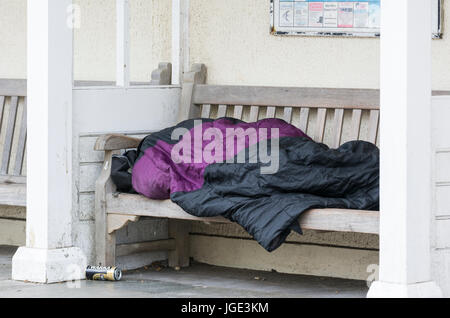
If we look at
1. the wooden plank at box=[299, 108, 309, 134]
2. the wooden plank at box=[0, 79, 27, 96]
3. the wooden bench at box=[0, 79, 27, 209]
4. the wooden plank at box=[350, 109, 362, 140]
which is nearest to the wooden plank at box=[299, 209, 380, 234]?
the wooden plank at box=[350, 109, 362, 140]

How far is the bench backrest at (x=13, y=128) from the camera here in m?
7.47

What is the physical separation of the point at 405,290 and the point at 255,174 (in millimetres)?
1142

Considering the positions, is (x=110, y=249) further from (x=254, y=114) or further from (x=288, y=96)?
(x=288, y=96)

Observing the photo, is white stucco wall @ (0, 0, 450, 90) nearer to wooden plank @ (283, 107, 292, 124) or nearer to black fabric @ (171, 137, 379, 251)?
wooden plank @ (283, 107, 292, 124)

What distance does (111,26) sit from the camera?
302 inches

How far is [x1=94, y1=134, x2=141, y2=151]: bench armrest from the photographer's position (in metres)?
6.54

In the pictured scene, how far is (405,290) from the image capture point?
17.4 ft

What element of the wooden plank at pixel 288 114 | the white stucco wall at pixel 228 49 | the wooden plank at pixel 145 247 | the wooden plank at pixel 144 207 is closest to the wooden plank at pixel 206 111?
the white stucco wall at pixel 228 49

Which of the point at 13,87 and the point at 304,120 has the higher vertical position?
the point at 13,87

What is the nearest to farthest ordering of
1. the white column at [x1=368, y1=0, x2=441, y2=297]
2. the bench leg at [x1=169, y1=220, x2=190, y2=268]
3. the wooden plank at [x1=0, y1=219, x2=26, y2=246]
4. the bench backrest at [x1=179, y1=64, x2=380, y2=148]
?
the white column at [x1=368, y1=0, x2=441, y2=297]
the bench backrest at [x1=179, y1=64, x2=380, y2=148]
the bench leg at [x1=169, y1=220, x2=190, y2=268]
the wooden plank at [x1=0, y1=219, x2=26, y2=246]

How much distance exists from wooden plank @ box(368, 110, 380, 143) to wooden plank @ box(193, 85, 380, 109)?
0.13 ft

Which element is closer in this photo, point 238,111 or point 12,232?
point 238,111

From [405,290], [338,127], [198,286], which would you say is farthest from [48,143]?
[405,290]

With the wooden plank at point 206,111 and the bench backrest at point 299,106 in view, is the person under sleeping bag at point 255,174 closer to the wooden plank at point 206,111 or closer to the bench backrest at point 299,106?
the bench backrest at point 299,106
